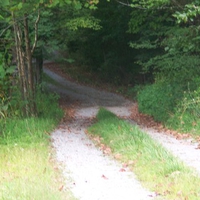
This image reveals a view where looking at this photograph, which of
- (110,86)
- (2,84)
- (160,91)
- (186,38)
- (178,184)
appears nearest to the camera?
(178,184)

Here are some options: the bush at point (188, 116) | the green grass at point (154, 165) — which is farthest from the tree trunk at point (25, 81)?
the bush at point (188, 116)

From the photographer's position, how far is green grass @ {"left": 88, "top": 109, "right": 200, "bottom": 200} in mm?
5859

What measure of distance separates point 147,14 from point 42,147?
11.3 meters

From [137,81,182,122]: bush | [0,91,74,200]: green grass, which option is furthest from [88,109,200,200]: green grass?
[137,81,182,122]: bush

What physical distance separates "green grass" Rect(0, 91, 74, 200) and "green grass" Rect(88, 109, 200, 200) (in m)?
1.35

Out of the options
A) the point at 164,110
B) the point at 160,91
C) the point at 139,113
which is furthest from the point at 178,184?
the point at 139,113

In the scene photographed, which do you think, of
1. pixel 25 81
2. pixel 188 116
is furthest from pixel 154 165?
pixel 25 81

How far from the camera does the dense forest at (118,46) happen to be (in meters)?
12.8

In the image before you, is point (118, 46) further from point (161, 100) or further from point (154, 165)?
point (154, 165)

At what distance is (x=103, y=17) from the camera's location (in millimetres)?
28516

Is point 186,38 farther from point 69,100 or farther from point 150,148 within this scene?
point 69,100

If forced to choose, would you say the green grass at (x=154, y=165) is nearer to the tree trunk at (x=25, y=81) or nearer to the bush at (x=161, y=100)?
the tree trunk at (x=25, y=81)

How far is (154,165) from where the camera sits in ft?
23.4

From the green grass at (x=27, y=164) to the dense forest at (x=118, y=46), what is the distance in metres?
0.86
